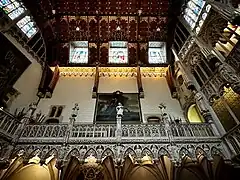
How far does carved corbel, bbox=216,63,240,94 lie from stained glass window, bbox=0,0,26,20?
1200cm

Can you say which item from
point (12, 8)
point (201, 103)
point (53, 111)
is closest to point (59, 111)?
point (53, 111)

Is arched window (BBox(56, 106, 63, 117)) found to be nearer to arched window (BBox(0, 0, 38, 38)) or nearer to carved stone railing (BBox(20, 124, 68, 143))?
carved stone railing (BBox(20, 124, 68, 143))

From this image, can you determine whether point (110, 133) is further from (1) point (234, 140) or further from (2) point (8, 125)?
(1) point (234, 140)

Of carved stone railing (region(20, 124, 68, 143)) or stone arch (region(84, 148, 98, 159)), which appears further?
carved stone railing (region(20, 124, 68, 143))

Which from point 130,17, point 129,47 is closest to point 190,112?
point 129,47

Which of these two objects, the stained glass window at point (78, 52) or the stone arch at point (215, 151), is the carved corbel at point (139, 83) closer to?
the stained glass window at point (78, 52)

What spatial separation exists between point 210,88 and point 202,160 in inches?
166

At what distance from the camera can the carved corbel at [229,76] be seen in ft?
22.7

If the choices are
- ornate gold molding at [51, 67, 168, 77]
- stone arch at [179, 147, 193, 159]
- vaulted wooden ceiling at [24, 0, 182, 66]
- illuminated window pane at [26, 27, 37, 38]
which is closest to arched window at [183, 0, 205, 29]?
vaulted wooden ceiling at [24, 0, 182, 66]

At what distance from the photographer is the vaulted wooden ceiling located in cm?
1393

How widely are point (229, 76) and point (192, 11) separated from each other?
6678mm

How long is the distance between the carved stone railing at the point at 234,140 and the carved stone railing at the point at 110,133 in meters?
0.69

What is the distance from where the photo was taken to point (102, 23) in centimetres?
1488

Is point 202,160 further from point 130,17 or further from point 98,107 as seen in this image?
point 130,17
